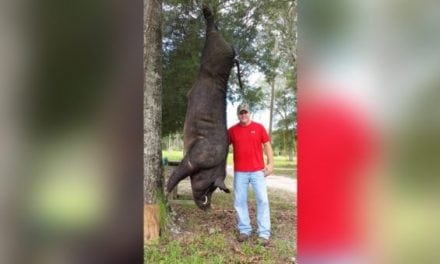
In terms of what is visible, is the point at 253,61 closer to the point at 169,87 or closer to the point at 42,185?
the point at 169,87

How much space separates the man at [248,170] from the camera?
1895 mm

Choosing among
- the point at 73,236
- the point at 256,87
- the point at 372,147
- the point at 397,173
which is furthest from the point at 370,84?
the point at 73,236

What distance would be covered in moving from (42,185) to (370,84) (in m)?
1.28

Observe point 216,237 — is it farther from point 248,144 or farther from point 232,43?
point 232,43

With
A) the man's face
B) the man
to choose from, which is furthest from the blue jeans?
the man's face

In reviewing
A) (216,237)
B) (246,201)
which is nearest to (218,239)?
(216,237)

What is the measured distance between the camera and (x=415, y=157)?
1.61 m

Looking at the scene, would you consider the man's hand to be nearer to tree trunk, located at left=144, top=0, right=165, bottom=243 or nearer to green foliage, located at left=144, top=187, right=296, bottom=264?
green foliage, located at left=144, top=187, right=296, bottom=264

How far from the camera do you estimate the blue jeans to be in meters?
1.90

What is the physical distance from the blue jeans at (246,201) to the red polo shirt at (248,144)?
0.03 metres

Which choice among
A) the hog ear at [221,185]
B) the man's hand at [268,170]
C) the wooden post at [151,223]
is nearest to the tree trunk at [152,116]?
the wooden post at [151,223]

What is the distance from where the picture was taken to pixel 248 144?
75.2 inches

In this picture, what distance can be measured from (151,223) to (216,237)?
283 millimetres

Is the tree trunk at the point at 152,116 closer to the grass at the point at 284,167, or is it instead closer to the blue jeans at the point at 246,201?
the blue jeans at the point at 246,201
